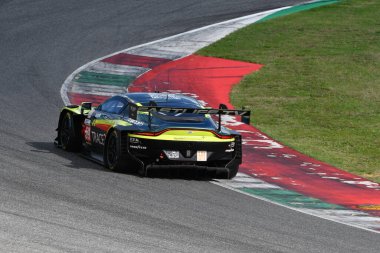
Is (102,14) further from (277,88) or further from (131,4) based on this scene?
(277,88)

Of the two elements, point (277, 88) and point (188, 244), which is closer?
point (188, 244)

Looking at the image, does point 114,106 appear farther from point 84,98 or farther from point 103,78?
point 103,78

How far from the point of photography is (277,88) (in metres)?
29.4

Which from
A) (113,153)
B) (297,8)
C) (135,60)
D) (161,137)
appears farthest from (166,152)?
(297,8)

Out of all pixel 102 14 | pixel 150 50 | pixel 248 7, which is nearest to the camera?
pixel 150 50

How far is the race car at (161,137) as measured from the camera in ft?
55.8

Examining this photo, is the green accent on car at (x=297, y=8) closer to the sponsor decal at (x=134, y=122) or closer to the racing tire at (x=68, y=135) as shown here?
the racing tire at (x=68, y=135)

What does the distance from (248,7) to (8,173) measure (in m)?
24.7

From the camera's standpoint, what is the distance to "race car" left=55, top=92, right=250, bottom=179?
17016 millimetres

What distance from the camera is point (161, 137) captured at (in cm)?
1702

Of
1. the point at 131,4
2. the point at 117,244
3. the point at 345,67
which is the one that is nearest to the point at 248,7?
the point at 131,4

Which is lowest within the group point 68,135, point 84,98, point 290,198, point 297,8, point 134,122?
point 290,198

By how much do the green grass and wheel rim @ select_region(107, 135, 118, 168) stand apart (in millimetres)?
5052

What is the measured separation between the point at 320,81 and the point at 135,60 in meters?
5.44
